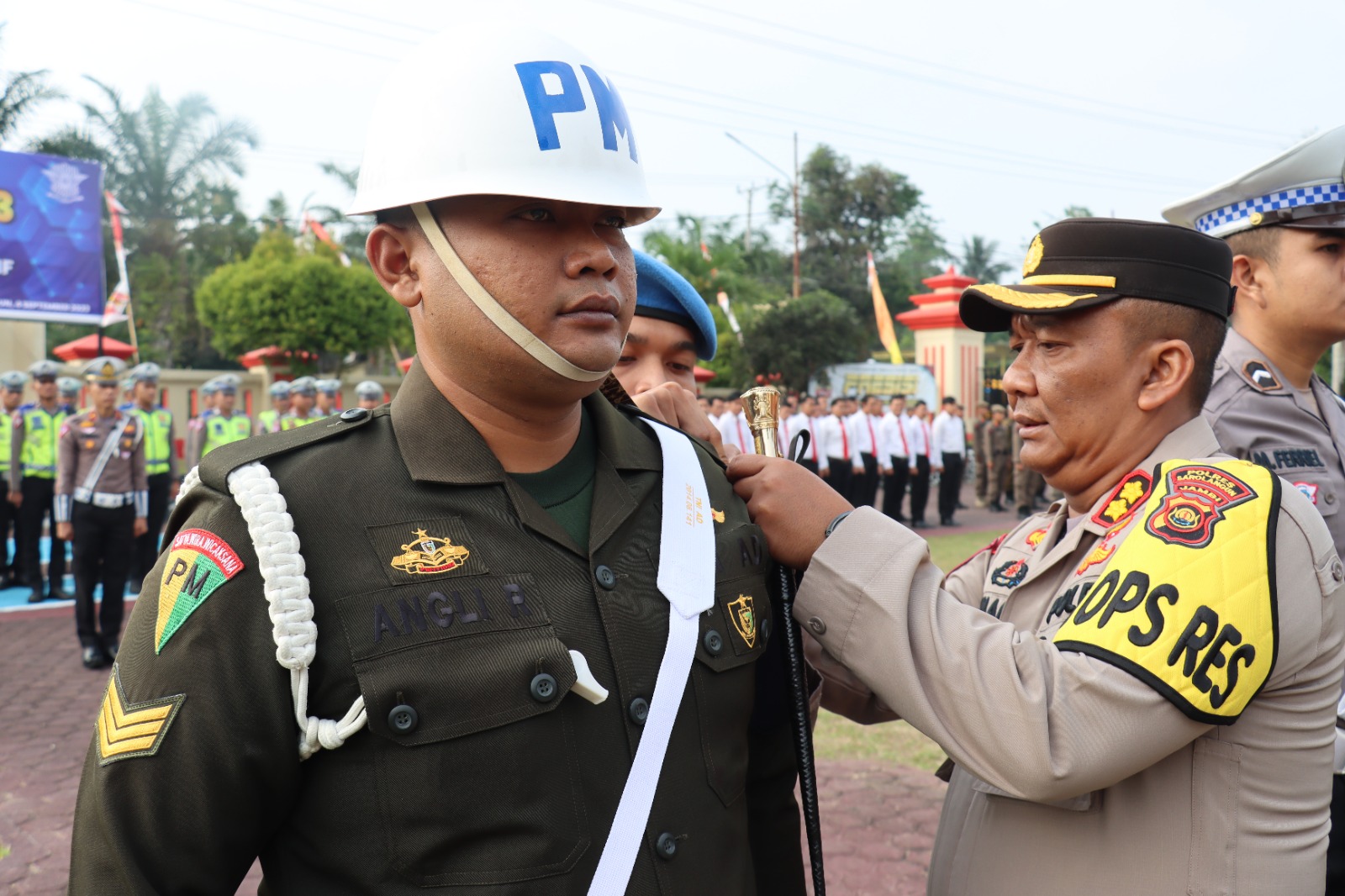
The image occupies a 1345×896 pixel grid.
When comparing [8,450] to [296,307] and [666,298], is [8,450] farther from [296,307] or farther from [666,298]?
[296,307]

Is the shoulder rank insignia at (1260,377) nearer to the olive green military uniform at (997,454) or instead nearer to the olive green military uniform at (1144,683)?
the olive green military uniform at (1144,683)

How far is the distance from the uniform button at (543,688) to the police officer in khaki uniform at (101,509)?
7.46 metres

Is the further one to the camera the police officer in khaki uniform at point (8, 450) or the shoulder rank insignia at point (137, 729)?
the police officer in khaki uniform at point (8, 450)

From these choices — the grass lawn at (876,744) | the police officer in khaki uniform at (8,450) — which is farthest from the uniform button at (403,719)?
the police officer in khaki uniform at (8,450)

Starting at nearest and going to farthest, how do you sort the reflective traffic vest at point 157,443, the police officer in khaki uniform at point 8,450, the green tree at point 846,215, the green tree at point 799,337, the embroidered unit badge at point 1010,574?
the embroidered unit badge at point 1010,574 → the reflective traffic vest at point 157,443 → the police officer in khaki uniform at point 8,450 → the green tree at point 799,337 → the green tree at point 846,215

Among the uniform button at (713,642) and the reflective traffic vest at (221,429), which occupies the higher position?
the uniform button at (713,642)

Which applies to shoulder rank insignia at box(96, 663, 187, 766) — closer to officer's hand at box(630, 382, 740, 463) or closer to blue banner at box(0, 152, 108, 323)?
officer's hand at box(630, 382, 740, 463)

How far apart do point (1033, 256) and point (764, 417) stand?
2.13 feet

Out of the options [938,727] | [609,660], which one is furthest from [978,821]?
[609,660]

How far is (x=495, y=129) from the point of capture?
5.12ft

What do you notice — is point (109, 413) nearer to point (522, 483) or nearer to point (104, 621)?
point (104, 621)

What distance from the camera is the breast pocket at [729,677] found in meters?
1.68

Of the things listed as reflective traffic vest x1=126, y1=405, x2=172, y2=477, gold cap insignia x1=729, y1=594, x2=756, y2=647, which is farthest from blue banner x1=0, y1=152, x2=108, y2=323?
gold cap insignia x1=729, y1=594, x2=756, y2=647

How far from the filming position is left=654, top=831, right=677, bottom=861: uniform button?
1535 mm
